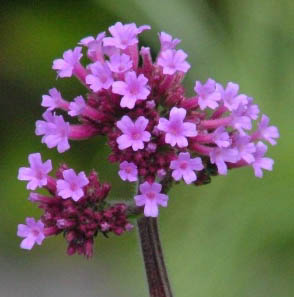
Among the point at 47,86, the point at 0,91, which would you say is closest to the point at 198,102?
the point at 47,86

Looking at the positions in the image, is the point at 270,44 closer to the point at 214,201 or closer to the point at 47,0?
the point at 214,201

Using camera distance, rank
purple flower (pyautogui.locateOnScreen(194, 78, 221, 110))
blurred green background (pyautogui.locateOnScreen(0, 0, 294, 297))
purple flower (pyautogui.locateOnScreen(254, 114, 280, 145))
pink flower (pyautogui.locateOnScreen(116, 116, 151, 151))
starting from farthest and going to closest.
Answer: blurred green background (pyautogui.locateOnScreen(0, 0, 294, 297)) < purple flower (pyautogui.locateOnScreen(254, 114, 280, 145)) < purple flower (pyautogui.locateOnScreen(194, 78, 221, 110)) < pink flower (pyautogui.locateOnScreen(116, 116, 151, 151))

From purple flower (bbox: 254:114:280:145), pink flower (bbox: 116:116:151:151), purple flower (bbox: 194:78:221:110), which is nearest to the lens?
pink flower (bbox: 116:116:151:151)

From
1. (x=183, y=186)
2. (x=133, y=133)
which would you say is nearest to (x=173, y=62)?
(x=133, y=133)

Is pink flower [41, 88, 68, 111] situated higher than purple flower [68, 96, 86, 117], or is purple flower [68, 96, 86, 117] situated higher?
pink flower [41, 88, 68, 111]

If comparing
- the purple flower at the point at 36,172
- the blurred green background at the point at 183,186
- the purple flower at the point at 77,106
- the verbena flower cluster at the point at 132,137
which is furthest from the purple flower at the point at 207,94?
the blurred green background at the point at 183,186

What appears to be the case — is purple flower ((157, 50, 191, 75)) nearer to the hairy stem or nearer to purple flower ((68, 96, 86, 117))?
purple flower ((68, 96, 86, 117))

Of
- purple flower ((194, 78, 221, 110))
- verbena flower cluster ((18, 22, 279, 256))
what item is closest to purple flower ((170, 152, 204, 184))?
verbena flower cluster ((18, 22, 279, 256))
